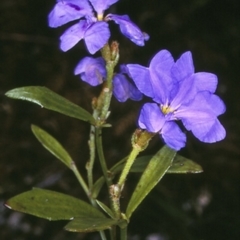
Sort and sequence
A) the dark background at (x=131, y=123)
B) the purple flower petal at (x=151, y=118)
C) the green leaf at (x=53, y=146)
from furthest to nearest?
1. the dark background at (x=131, y=123)
2. the green leaf at (x=53, y=146)
3. the purple flower petal at (x=151, y=118)

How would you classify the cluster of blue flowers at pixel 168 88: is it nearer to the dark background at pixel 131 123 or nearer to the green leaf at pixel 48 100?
the green leaf at pixel 48 100

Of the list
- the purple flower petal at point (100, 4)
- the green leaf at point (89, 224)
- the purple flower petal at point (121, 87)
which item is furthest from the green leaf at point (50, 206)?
the purple flower petal at point (100, 4)

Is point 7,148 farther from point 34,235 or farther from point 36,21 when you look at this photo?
point 36,21

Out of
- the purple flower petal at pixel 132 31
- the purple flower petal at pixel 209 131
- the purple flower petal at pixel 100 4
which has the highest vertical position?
the purple flower petal at pixel 100 4

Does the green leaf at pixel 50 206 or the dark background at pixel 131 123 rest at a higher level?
the green leaf at pixel 50 206

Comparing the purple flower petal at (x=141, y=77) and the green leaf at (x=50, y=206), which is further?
the green leaf at (x=50, y=206)

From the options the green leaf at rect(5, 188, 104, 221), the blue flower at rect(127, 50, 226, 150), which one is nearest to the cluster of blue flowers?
the blue flower at rect(127, 50, 226, 150)

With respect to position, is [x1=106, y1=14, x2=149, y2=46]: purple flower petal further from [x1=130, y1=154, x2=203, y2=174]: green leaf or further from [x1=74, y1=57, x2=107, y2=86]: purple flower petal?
[x1=130, y1=154, x2=203, y2=174]: green leaf

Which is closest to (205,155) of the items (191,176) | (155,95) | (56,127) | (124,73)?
(191,176)
